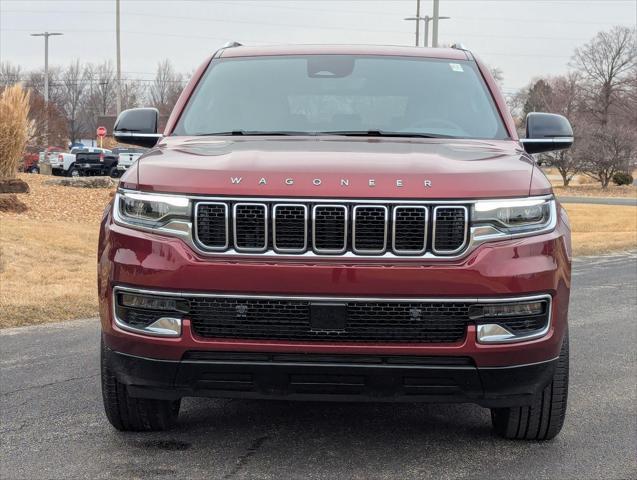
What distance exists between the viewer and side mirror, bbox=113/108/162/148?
4918 millimetres

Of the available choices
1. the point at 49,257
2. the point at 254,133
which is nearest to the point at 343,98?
the point at 254,133

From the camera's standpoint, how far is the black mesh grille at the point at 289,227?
3.36m

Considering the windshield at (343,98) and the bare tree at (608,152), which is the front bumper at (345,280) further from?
the bare tree at (608,152)

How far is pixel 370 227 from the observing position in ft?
11.0

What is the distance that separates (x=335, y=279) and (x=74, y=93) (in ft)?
288

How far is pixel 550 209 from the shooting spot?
3578 mm

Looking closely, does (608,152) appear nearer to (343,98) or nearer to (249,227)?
(343,98)

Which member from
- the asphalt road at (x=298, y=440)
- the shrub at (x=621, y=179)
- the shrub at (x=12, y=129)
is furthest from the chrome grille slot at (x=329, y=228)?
the shrub at (x=621, y=179)

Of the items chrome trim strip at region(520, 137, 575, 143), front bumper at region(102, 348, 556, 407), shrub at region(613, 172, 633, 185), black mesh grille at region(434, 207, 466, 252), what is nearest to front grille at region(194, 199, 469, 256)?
black mesh grille at region(434, 207, 466, 252)

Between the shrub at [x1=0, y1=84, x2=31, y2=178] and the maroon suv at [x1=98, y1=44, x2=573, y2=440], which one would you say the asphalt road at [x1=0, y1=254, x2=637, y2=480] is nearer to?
the maroon suv at [x1=98, y1=44, x2=573, y2=440]

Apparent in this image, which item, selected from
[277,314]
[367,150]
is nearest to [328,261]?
[277,314]

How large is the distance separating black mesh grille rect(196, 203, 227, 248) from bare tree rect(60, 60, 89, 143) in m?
81.7

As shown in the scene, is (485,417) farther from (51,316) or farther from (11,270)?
(11,270)

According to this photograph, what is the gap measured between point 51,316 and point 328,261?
5000 millimetres
